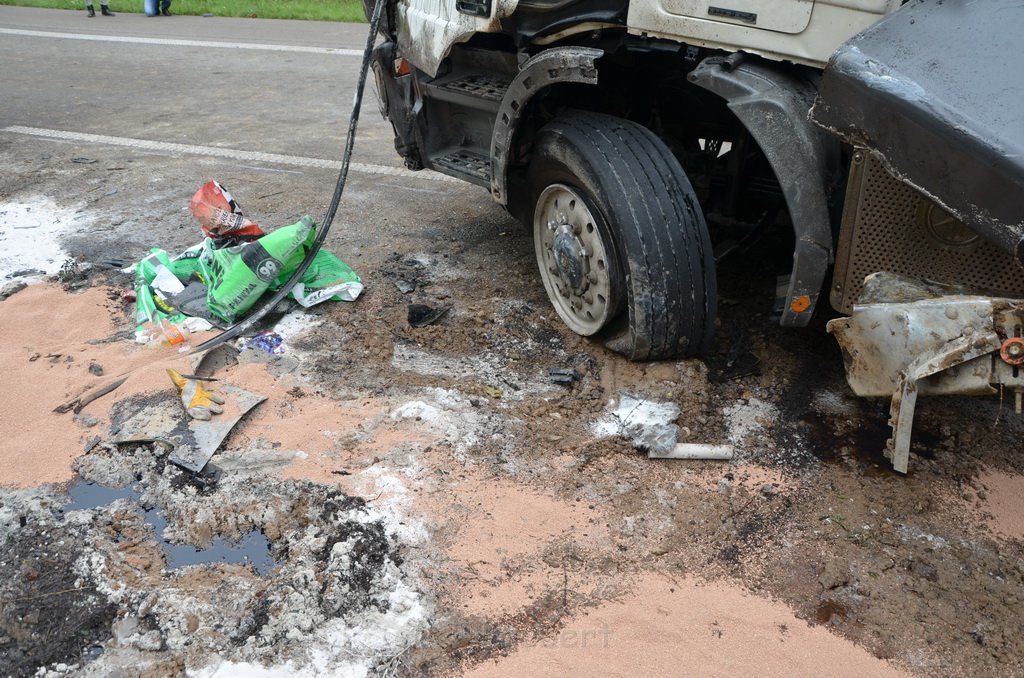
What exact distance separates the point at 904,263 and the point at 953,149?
0.56 metres

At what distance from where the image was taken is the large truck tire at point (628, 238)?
11.5 feet

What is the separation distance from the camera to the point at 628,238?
351 cm

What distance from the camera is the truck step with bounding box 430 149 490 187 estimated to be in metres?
4.57

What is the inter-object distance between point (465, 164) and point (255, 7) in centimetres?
1270

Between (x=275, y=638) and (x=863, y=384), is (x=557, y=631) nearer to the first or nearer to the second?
(x=275, y=638)

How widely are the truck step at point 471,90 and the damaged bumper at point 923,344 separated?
7.16 ft

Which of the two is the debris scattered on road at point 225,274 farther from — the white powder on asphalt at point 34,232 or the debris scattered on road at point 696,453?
the debris scattered on road at point 696,453

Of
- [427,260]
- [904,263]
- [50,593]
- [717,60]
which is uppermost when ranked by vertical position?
[717,60]

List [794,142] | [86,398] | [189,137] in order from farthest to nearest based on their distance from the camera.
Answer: [189,137], [86,398], [794,142]

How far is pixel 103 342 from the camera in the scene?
13.9 feet

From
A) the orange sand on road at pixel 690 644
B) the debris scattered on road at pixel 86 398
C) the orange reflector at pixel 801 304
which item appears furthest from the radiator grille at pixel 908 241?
the debris scattered on road at pixel 86 398

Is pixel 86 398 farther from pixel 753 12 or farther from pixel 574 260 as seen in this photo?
pixel 753 12

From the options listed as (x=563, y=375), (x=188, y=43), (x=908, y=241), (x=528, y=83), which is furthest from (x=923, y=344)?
(x=188, y=43)

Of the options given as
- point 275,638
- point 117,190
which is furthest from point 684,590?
point 117,190
